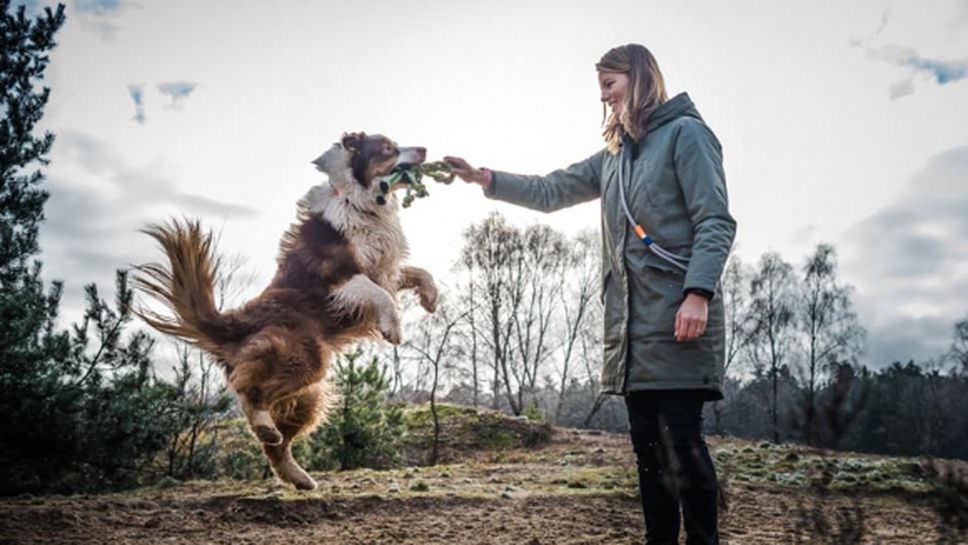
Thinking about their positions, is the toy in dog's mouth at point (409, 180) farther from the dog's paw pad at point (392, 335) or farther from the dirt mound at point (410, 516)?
the dirt mound at point (410, 516)

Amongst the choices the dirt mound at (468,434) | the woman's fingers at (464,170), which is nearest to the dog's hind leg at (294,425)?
the woman's fingers at (464,170)

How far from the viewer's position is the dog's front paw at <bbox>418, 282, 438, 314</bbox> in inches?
199

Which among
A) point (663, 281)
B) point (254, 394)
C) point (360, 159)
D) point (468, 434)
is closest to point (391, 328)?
point (254, 394)

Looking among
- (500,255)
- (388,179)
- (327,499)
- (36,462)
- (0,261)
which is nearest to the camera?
(388,179)

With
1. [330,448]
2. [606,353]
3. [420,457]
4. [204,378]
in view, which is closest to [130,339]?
[204,378]

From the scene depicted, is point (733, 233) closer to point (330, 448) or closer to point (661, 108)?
point (661, 108)

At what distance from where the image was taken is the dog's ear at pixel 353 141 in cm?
491

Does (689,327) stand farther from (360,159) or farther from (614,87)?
(360,159)

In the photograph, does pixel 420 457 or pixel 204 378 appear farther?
pixel 420 457

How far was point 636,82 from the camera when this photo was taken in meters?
3.43

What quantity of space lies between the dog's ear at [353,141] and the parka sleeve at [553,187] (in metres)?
1.18

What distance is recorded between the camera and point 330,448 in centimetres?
1119

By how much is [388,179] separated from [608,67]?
1.85m

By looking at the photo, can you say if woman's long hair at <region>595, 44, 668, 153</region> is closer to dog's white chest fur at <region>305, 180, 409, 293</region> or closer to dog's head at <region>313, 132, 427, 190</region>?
dog's head at <region>313, 132, 427, 190</region>
